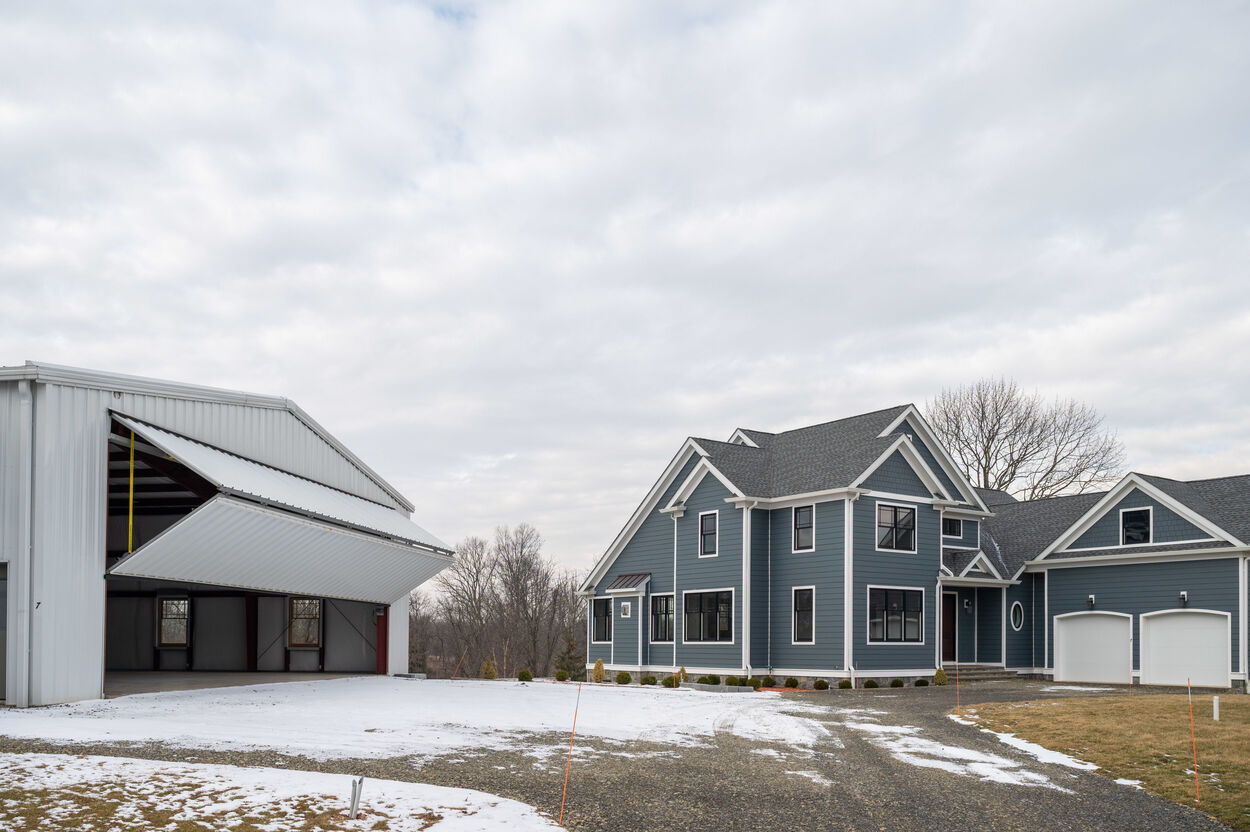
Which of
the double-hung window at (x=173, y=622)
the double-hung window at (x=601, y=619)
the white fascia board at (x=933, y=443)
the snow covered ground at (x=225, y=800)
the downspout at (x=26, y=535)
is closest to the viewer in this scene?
the snow covered ground at (x=225, y=800)

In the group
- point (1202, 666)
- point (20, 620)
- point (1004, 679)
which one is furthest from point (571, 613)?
point (20, 620)

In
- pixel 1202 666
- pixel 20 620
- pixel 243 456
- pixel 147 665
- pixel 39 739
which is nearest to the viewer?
pixel 39 739

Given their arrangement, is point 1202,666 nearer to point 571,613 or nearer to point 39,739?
point 39,739

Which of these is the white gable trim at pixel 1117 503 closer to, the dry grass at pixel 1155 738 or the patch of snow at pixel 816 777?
the dry grass at pixel 1155 738

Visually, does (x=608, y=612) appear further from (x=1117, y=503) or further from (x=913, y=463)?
(x=1117, y=503)

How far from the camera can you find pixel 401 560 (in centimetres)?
2633

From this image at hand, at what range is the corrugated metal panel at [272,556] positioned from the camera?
18.2 m

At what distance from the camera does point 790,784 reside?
11578 millimetres

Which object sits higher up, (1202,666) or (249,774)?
(249,774)

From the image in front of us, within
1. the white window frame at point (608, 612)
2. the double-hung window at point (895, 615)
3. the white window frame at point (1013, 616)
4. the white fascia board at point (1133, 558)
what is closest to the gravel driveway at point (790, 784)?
the double-hung window at point (895, 615)

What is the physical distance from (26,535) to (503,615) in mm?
58001

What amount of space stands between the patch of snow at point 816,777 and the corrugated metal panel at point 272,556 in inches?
437

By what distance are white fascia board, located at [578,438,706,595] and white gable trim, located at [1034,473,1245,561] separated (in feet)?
38.1

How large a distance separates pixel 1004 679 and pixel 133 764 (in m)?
27.6
